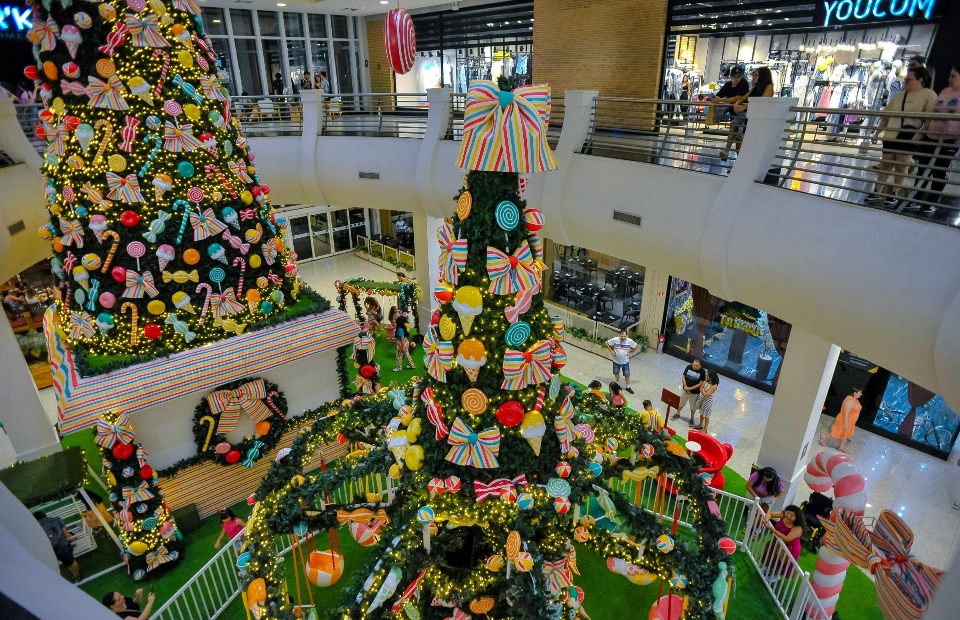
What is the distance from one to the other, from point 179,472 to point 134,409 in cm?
136

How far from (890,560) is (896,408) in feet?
25.3

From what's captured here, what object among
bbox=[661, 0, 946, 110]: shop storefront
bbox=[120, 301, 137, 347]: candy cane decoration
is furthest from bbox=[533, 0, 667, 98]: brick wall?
bbox=[120, 301, 137, 347]: candy cane decoration

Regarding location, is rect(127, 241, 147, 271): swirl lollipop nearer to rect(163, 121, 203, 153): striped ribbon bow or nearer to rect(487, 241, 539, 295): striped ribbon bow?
rect(163, 121, 203, 153): striped ribbon bow

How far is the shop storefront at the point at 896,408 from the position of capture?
382 inches

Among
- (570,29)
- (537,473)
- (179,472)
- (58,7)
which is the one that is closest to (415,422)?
(537,473)

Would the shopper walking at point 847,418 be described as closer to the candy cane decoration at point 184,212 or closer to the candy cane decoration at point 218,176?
the candy cane decoration at point 218,176

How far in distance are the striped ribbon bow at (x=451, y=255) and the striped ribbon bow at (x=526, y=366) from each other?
75 cm

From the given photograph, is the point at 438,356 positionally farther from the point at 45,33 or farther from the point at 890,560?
the point at 45,33

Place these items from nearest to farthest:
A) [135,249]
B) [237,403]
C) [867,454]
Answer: [135,249] < [237,403] < [867,454]

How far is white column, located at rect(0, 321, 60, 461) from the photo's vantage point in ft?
27.0

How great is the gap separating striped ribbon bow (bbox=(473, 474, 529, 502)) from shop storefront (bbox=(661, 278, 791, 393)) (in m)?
8.86

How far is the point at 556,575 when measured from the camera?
17.4 ft

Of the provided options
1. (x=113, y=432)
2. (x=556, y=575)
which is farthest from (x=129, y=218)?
(x=556, y=575)

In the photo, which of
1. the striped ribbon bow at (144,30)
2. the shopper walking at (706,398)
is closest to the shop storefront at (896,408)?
the shopper walking at (706,398)
